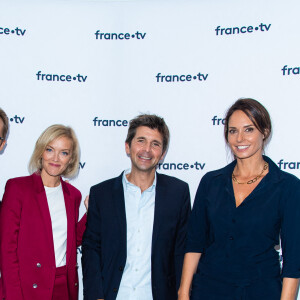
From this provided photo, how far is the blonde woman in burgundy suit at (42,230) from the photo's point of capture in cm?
264

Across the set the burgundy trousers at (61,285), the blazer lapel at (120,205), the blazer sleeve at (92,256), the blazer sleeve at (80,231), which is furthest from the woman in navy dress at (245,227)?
the blazer sleeve at (80,231)

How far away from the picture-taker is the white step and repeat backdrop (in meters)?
3.59

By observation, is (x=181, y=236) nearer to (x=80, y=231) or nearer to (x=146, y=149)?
(x=146, y=149)

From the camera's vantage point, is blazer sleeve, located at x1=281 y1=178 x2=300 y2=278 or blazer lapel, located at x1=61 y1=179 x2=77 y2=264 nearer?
blazer sleeve, located at x1=281 y1=178 x2=300 y2=278

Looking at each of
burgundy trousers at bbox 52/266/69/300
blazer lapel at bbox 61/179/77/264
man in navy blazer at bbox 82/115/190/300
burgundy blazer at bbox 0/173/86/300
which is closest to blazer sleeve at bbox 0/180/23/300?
burgundy blazer at bbox 0/173/86/300

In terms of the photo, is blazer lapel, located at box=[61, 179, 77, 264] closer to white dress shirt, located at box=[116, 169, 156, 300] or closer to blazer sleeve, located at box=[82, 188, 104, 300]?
blazer sleeve, located at box=[82, 188, 104, 300]

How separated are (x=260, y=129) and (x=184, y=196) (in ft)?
2.53

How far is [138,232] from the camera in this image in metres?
2.71

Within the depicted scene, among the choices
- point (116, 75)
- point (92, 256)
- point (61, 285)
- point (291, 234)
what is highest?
point (116, 75)

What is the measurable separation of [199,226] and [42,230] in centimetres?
106

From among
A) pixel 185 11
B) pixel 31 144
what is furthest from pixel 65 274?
pixel 185 11

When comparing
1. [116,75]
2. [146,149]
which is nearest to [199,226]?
[146,149]

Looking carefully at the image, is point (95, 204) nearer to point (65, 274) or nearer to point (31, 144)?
point (65, 274)

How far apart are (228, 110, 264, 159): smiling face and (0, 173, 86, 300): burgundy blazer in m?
1.35
